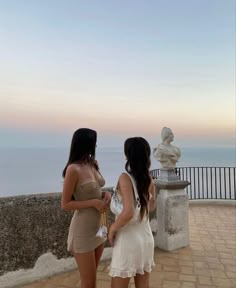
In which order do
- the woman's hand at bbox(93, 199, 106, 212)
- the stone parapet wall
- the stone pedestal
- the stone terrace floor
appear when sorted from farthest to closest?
the stone pedestal, the stone terrace floor, the stone parapet wall, the woman's hand at bbox(93, 199, 106, 212)

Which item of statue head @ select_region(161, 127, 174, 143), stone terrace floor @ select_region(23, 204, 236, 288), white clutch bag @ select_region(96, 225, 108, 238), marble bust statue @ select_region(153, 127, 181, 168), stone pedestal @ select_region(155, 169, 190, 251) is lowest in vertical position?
stone terrace floor @ select_region(23, 204, 236, 288)

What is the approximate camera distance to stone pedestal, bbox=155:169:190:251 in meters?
4.07

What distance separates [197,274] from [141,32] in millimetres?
6447

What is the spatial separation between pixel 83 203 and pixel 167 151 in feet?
8.53

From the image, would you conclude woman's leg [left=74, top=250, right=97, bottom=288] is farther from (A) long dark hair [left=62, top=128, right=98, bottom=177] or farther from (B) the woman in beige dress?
(A) long dark hair [left=62, top=128, right=98, bottom=177]

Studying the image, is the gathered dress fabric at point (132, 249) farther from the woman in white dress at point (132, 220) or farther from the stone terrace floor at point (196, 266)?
the stone terrace floor at point (196, 266)

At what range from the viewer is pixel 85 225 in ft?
→ 5.90

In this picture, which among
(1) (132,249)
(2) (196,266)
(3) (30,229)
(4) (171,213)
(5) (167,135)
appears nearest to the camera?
(1) (132,249)

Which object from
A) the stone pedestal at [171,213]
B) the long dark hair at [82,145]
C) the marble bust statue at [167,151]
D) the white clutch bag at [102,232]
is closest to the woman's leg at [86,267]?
the white clutch bag at [102,232]

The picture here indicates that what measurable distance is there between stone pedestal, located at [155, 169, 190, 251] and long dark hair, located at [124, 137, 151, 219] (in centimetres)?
244

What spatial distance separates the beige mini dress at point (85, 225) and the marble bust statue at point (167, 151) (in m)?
2.50

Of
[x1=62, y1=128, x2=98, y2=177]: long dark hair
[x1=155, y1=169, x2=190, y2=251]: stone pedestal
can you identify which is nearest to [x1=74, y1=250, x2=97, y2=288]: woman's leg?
[x1=62, y1=128, x2=98, y2=177]: long dark hair

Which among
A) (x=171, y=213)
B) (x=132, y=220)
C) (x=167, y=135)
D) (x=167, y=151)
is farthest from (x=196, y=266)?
(x=132, y=220)

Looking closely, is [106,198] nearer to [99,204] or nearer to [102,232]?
[99,204]
